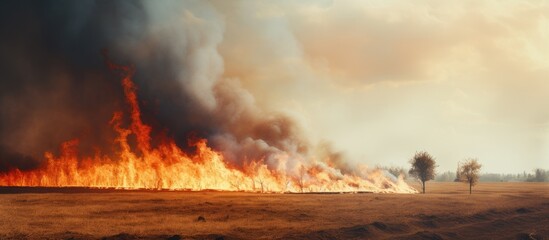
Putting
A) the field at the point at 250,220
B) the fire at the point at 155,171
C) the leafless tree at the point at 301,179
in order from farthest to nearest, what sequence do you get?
1. the leafless tree at the point at 301,179
2. the fire at the point at 155,171
3. the field at the point at 250,220

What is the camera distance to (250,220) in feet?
137

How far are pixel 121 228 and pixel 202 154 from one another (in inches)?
2056

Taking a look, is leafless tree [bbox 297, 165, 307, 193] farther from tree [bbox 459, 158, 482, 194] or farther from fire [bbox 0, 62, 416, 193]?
tree [bbox 459, 158, 482, 194]

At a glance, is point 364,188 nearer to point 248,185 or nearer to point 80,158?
point 248,185

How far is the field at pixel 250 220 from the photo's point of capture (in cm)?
3391

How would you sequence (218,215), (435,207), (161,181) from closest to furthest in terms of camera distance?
(218,215), (435,207), (161,181)

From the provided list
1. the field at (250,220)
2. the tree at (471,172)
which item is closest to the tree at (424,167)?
the tree at (471,172)

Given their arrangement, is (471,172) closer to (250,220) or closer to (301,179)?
(301,179)

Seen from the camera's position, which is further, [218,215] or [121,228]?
[218,215]

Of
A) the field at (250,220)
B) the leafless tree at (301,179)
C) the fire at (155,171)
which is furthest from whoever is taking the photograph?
the leafless tree at (301,179)

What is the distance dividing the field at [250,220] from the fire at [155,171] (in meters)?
26.5

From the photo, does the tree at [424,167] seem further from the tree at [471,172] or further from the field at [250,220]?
the field at [250,220]

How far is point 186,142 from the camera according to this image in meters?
91.4

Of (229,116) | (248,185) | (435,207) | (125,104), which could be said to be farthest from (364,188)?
(125,104)
